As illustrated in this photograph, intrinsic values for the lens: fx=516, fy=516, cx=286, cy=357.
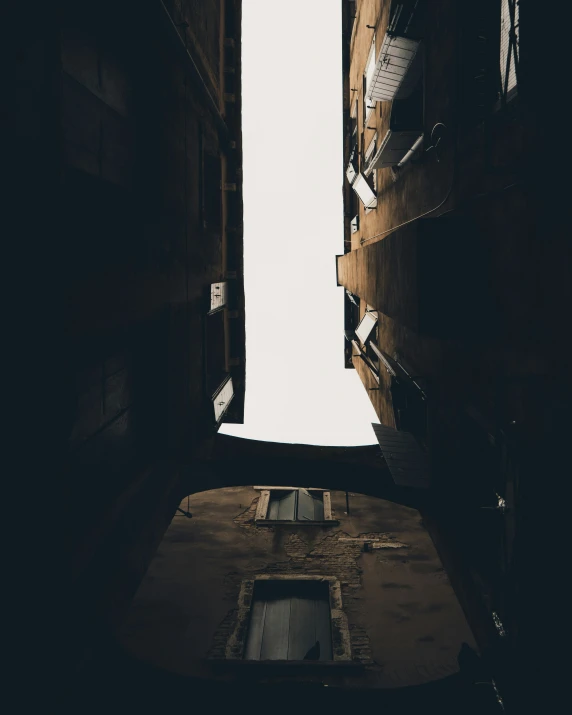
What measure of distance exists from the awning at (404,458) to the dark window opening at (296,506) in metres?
5.02

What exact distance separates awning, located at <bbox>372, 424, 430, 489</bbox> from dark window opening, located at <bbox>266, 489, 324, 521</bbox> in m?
5.02

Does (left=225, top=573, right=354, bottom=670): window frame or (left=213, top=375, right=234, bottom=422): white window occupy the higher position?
(left=213, top=375, right=234, bottom=422): white window

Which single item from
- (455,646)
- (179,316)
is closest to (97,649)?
(179,316)

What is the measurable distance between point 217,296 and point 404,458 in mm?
6071

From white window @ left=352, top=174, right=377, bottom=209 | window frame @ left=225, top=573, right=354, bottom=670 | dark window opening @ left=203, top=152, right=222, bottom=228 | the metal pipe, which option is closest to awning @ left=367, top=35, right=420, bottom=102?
white window @ left=352, top=174, right=377, bottom=209

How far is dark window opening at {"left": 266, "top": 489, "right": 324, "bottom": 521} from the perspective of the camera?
1322 cm

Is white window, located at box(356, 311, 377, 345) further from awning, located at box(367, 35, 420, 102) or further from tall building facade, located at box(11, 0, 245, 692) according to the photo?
awning, located at box(367, 35, 420, 102)

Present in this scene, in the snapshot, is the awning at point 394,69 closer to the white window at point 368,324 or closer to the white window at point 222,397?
the white window at point 368,324

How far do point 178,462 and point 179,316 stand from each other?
8.23ft

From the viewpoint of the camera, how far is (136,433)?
802cm

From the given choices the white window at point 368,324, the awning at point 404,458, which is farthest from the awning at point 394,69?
the awning at point 404,458

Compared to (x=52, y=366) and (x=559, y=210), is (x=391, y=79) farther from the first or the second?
(x=52, y=366)

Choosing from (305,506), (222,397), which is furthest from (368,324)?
(305,506)

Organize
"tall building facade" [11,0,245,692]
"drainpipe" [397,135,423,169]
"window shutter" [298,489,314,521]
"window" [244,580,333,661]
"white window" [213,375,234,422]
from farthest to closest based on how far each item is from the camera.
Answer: "window shutter" [298,489,314,521] → "white window" [213,375,234,422] → "window" [244,580,333,661] → "drainpipe" [397,135,423,169] → "tall building facade" [11,0,245,692]
